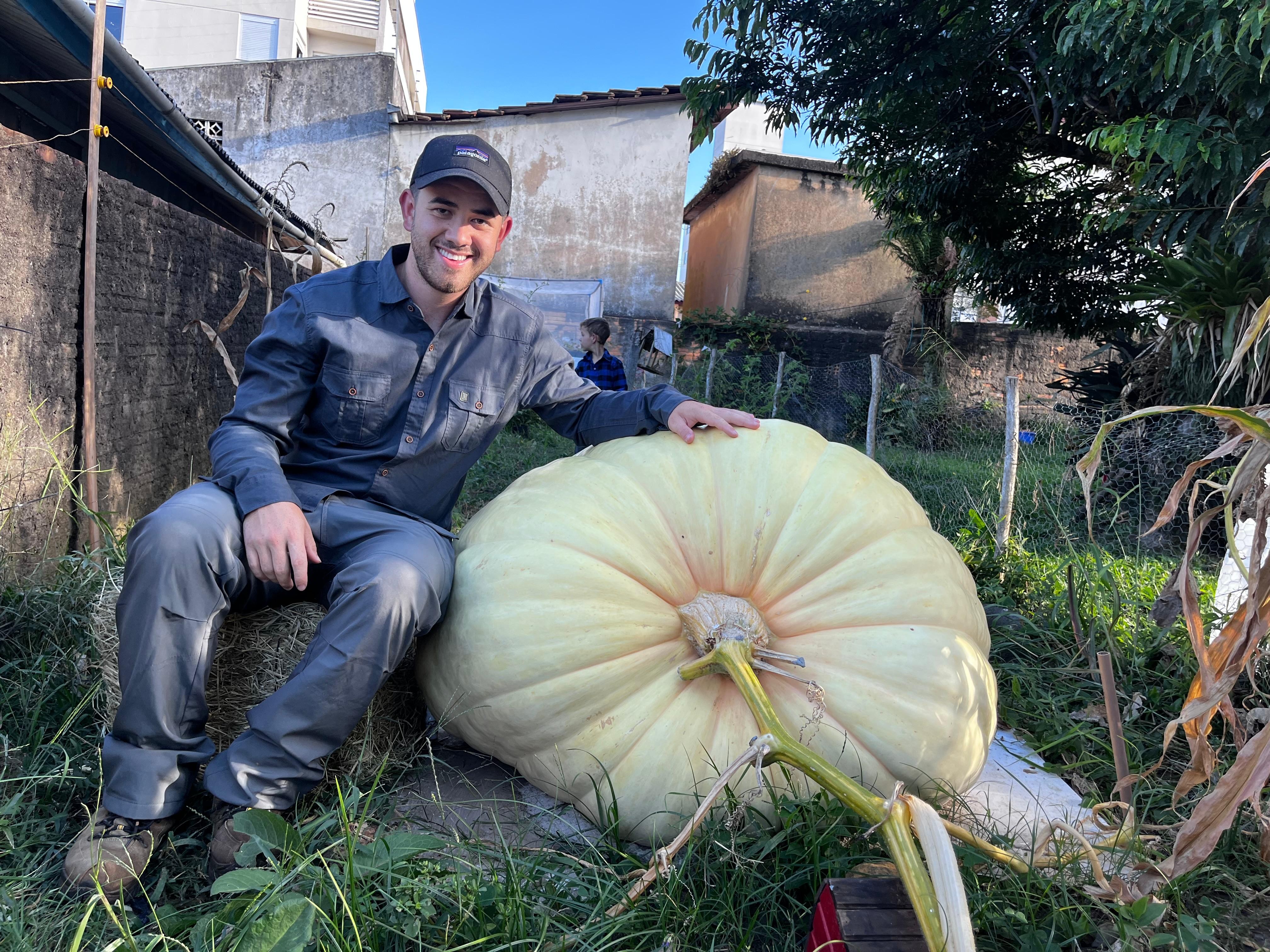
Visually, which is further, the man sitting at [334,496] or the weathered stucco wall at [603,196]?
the weathered stucco wall at [603,196]

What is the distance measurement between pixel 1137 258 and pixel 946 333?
4.77m

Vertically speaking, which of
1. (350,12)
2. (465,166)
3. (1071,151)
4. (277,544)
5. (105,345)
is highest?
(350,12)

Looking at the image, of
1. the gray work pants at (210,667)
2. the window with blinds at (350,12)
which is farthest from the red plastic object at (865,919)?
the window with blinds at (350,12)

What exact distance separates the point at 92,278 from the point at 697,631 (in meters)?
2.63

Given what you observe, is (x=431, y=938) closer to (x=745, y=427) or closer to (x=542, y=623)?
(x=542, y=623)

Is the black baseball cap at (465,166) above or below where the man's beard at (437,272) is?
above

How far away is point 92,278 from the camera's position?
304cm

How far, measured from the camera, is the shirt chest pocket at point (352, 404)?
2.21m

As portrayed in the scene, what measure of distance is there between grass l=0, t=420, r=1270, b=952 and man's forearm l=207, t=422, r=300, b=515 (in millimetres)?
624

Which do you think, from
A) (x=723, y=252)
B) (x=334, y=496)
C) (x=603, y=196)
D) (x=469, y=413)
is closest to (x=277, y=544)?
(x=334, y=496)

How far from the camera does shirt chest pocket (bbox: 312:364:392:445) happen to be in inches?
86.9

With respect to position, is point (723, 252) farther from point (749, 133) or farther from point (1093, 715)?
point (1093, 715)

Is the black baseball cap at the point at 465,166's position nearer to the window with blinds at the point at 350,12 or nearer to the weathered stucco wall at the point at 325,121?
the weathered stucco wall at the point at 325,121

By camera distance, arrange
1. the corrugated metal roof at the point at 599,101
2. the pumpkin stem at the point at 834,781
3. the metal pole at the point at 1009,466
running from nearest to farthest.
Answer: the pumpkin stem at the point at 834,781 → the metal pole at the point at 1009,466 → the corrugated metal roof at the point at 599,101
